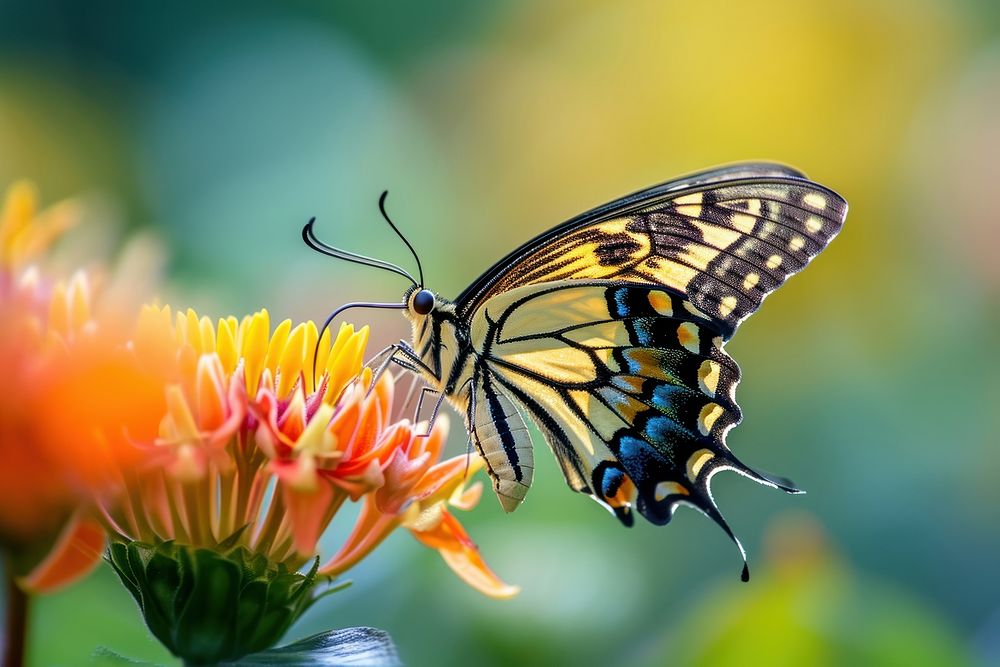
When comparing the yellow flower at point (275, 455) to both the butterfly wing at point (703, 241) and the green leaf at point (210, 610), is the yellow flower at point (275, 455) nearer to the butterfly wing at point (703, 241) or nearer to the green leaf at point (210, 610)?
the green leaf at point (210, 610)

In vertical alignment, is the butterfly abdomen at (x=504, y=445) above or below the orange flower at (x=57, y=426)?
below

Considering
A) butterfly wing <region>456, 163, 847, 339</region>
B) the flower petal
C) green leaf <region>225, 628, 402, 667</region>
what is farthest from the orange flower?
butterfly wing <region>456, 163, 847, 339</region>

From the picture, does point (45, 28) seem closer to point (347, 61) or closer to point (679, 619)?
point (347, 61)

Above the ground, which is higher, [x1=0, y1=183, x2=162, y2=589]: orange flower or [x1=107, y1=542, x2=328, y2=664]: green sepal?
[x1=0, y1=183, x2=162, y2=589]: orange flower

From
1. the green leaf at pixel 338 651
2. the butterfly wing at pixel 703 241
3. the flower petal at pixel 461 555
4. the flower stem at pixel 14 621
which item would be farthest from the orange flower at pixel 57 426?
the butterfly wing at pixel 703 241

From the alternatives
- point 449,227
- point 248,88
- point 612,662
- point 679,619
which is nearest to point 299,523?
point 612,662

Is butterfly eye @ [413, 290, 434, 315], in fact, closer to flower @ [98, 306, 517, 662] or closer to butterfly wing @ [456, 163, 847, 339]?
butterfly wing @ [456, 163, 847, 339]
